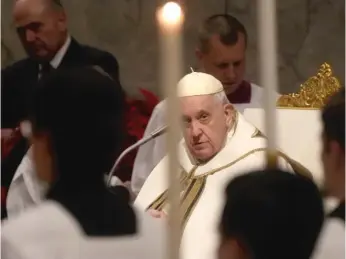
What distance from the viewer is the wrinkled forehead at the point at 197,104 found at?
6.32 ft

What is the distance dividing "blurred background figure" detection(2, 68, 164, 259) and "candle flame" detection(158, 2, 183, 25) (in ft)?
0.77

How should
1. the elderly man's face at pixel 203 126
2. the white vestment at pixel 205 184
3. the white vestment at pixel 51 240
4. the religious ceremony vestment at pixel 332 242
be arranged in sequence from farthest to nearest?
the elderly man's face at pixel 203 126 → the white vestment at pixel 205 184 → the religious ceremony vestment at pixel 332 242 → the white vestment at pixel 51 240

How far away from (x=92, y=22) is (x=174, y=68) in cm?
195

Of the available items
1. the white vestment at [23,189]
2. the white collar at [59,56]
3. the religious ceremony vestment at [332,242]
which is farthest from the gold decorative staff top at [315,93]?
the religious ceremony vestment at [332,242]

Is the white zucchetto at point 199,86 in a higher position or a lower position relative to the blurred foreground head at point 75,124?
lower

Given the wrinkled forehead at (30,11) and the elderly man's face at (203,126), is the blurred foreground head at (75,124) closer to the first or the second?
the elderly man's face at (203,126)

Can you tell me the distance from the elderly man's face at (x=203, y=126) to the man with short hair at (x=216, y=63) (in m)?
0.21

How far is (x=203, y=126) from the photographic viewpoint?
1923mm

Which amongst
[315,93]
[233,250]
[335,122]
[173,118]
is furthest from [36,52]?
[173,118]

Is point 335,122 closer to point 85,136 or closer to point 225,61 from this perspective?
point 85,136

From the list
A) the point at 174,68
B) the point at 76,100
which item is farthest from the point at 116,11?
the point at 174,68

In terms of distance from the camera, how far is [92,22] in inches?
107

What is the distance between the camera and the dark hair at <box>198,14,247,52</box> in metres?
2.19

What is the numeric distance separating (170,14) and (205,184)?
1087mm
